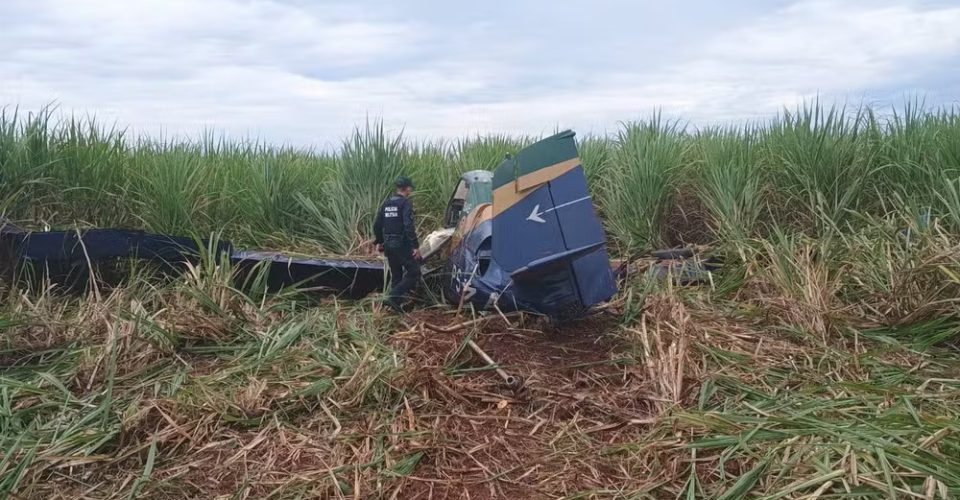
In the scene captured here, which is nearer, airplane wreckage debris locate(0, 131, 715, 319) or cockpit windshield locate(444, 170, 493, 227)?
airplane wreckage debris locate(0, 131, 715, 319)

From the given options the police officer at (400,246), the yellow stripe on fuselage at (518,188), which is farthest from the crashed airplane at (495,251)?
the police officer at (400,246)

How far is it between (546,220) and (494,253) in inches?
14.5

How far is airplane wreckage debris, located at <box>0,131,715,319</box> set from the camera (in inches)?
166

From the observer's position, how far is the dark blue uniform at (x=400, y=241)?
18.1 feet

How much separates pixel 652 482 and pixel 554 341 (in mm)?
A: 1695

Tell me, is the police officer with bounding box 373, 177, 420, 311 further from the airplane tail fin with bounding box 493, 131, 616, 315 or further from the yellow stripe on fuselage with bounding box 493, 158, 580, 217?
the yellow stripe on fuselage with bounding box 493, 158, 580, 217

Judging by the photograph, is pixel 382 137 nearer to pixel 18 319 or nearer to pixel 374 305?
pixel 374 305

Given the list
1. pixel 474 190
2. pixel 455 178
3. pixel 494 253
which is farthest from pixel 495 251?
pixel 455 178

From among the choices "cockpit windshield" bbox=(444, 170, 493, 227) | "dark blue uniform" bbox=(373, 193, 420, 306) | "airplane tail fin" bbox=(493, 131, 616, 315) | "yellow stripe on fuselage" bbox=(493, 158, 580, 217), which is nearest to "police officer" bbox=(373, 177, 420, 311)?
"dark blue uniform" bbox=(373, 193, 420, 306)

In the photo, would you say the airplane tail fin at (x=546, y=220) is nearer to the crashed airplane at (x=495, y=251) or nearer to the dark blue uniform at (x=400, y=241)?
the crashed airplane at (x=495, y=251)

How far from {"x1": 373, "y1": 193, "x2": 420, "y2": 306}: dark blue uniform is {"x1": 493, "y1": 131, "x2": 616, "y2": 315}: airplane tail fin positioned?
4.42 feet

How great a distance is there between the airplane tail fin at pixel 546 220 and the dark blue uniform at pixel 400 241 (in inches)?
53.0

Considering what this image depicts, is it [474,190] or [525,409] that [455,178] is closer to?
[474,190]

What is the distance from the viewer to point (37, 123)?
6.63 m
